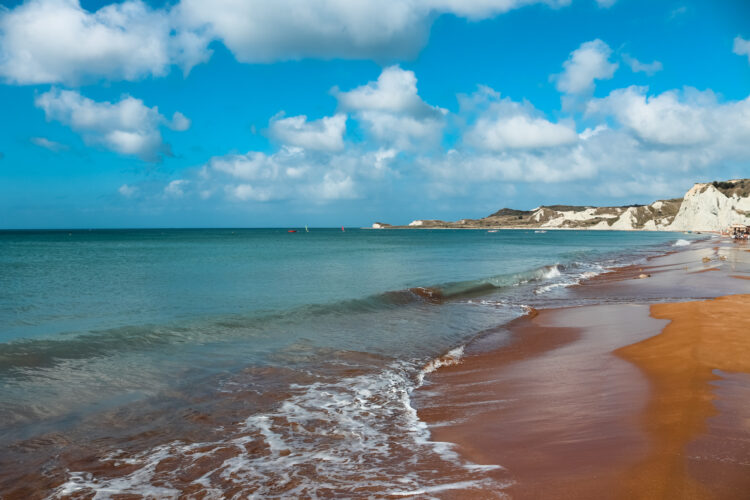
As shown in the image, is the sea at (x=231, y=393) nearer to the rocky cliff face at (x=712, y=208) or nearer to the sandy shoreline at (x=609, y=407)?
the sandy shoreline at (x=609, y=407)

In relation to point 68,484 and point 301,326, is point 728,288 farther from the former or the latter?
point 68,484

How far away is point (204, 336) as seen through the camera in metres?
13.5

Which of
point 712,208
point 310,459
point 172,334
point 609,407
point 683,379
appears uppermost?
point 712,208

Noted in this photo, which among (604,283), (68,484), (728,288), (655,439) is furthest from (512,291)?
(68,484)

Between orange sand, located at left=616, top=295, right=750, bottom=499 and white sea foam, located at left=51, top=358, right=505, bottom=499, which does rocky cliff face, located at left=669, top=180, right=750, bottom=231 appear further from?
white sea foam, located at left=51, top=358, right=505, bottom=499

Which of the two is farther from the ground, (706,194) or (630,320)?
(706,194)

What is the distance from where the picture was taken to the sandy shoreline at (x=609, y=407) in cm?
429

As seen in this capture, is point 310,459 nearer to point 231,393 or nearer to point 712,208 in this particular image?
point 231,393

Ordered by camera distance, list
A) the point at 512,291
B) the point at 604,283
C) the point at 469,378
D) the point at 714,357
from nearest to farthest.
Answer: the point at 714,357, the point at 469,378, the point at 512,291, the point at 604,283

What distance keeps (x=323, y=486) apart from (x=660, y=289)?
2179 centimetres

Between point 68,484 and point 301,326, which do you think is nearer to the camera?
point 68,484

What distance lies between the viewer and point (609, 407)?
6438 mm

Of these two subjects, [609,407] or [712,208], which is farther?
[712,208]

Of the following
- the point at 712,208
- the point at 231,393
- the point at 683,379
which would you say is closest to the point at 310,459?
the point at 231,393
